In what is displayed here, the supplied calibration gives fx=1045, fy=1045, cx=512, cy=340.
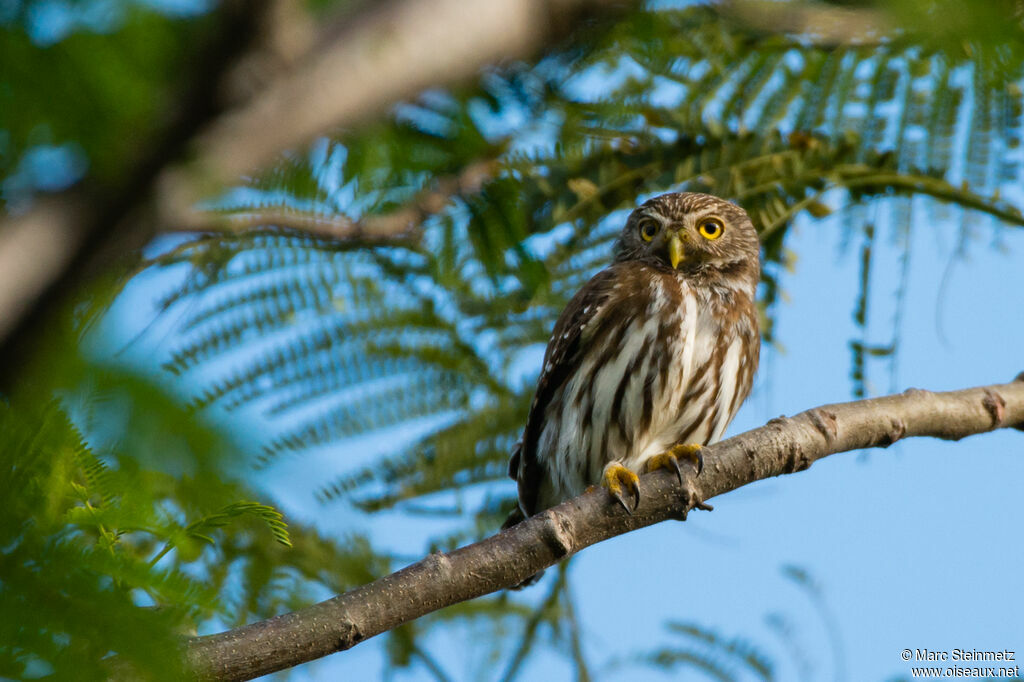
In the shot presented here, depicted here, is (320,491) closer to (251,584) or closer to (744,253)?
(251,584)

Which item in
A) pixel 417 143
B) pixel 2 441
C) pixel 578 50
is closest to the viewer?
pixel 2 441

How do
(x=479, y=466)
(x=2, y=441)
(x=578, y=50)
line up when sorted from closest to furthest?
(x=2, y=441), (x=578, y=50), (x=479, y=466)

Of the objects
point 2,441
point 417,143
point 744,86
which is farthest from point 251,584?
point 744,86

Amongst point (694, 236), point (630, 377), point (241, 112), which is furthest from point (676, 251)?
point (241, 112)

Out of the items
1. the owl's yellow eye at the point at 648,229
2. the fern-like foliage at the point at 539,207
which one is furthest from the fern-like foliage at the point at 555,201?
the owl's yellow eye at the point at 648,229

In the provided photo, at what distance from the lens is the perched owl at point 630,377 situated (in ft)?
14.4

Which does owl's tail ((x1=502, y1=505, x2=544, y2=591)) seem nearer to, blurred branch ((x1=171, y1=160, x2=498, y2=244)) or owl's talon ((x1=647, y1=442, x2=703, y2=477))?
owl's talon ((x1=647, y1=442, x2=703, y2=477))

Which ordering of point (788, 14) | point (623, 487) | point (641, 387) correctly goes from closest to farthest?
point (788, 14), point (623, 487), point (641, 387)

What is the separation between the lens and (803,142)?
139 inches

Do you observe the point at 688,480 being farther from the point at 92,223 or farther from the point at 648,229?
the point at 92,223

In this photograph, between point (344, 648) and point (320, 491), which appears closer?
point (320, 491)

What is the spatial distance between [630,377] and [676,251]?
838 millimetres

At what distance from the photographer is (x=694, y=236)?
5.08 metres

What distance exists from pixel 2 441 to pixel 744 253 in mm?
4645
